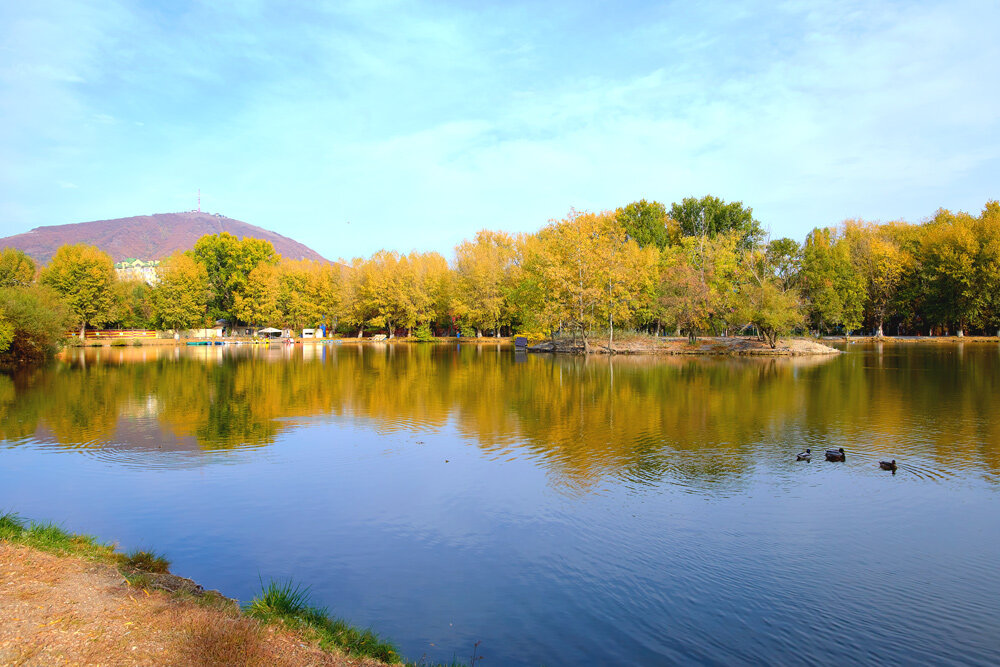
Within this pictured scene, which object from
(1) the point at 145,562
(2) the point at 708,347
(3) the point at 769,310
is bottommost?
(1) the point at 145,562

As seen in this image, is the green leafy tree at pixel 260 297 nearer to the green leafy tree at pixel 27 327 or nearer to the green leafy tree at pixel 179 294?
the green leafy tree at pixel 179 294

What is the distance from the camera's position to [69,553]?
283 inches

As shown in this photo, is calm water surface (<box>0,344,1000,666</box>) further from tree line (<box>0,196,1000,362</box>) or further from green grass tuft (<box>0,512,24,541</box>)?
tree line (<box>0,196,1000,362</box>)

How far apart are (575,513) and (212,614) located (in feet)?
20.1

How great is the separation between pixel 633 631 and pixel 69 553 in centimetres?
652

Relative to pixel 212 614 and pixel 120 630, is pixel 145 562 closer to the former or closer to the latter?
pixel 212 614

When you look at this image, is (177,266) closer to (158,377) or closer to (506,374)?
(158,377)

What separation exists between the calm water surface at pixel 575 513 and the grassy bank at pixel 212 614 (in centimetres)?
53

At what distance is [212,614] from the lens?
543 centimetres

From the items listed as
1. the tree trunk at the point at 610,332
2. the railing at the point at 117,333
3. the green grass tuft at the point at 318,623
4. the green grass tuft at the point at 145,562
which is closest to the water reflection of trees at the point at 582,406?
the green grass tuft at the point at 318,623

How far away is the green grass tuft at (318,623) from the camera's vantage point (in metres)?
5.62

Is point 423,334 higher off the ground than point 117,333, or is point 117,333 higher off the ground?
point 117,333

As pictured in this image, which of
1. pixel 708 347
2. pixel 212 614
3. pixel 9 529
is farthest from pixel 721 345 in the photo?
pixel 212 614

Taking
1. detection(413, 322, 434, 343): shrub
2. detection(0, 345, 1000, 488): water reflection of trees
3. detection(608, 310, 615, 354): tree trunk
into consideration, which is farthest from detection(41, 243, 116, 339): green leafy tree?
detection(608, 310, 615, 354): tree trunk
